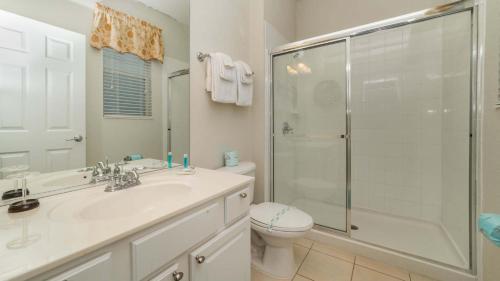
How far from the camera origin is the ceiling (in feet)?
4.06

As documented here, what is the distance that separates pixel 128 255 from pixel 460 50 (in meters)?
2.35

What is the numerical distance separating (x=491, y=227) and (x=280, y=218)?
999 millimetres

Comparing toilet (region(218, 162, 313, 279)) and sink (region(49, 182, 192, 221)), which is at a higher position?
sink (region(49, 182, 192, 221))

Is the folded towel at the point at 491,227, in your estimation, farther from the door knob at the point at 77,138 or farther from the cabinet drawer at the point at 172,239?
Result: the door knob at the point at 77,138

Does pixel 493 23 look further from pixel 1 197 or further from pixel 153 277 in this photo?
pixel 1 197

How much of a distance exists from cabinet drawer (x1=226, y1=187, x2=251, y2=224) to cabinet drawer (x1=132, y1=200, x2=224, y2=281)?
0.06m

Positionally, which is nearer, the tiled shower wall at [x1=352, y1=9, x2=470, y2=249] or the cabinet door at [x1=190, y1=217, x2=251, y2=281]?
the cabinet door at [x1=190, y1=217, x2=251, y2=281]

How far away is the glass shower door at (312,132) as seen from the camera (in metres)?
1.92

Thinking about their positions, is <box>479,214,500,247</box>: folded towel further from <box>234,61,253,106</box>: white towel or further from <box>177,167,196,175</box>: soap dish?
<box>234,61,253,106</box>: white towel

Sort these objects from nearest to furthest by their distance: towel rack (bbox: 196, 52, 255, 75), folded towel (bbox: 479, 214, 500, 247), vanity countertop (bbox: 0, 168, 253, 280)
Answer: vanity countertop (bbox: 0, 168, 253, 280) < folded towel (bbox: 479, 214, 500, 247) < towel rack (bbox: 196, 52, 255, 75)

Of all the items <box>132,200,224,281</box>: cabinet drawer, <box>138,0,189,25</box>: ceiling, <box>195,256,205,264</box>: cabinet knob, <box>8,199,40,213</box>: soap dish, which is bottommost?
<box>195,256,205,264</box>: cabinet knob

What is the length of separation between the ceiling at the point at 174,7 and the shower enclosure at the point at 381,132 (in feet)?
3.16

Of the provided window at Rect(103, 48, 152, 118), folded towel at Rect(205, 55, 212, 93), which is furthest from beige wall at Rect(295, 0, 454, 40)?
window at Rect(103, 48, 152, 118)

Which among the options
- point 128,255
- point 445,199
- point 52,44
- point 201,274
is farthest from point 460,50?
point 52,44
